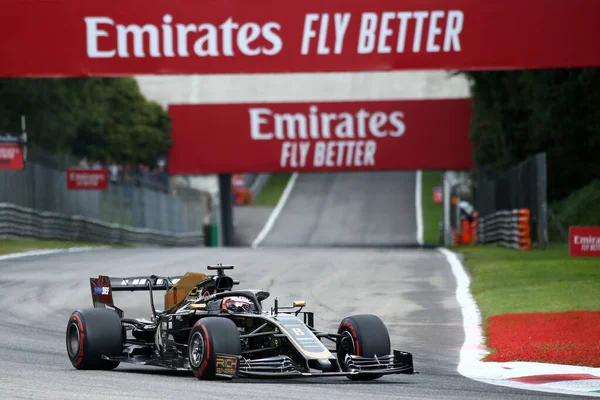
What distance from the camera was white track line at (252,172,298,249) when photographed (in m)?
62.8

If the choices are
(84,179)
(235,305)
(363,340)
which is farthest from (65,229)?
(363,340)

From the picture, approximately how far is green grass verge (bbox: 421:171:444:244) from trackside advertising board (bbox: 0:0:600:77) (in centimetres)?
3045

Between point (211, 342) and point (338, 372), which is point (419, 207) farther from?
point (211, 342)

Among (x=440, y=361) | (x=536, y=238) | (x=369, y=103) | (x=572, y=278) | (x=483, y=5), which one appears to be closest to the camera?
(x=440, y=361)

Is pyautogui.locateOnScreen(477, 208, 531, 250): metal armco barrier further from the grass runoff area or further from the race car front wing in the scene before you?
the race car front wing

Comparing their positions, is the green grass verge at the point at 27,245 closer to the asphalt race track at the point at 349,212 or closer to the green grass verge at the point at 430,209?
the asphalt race track at the point at 349,212

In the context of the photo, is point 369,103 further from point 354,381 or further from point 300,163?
point 354,381

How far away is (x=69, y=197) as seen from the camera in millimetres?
40375

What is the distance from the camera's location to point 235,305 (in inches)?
492

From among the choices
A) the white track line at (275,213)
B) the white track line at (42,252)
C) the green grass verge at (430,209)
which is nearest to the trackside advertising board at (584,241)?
the white track line at (42,252)

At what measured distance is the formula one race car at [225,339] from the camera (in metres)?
11.4

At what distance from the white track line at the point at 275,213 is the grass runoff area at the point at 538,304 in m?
30.3

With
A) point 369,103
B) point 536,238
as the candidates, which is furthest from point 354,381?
point 369,103

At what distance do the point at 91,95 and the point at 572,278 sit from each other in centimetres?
3329
